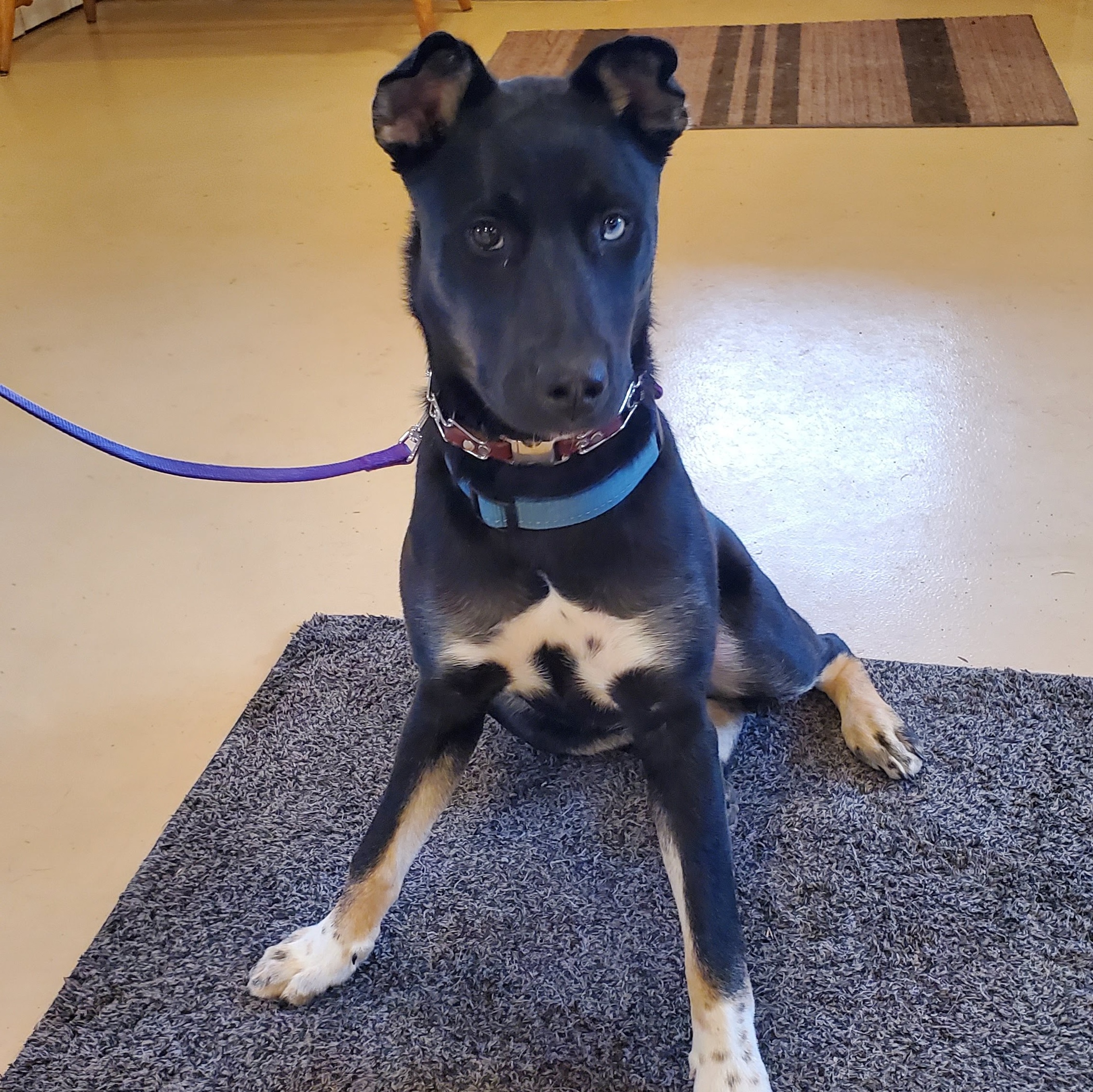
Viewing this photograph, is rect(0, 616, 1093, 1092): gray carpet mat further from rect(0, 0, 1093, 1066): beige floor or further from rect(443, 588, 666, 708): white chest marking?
rect(443, 588, 666, 708): white chest marking

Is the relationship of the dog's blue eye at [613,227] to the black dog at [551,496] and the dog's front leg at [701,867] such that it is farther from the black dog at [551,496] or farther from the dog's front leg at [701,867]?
the dog's front leg at [701,867]

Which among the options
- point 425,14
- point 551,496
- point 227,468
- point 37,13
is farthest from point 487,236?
point 37,13

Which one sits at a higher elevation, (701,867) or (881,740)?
(701,867)

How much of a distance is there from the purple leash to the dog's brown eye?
0.42m

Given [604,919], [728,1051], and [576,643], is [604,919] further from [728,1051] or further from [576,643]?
[576,643]

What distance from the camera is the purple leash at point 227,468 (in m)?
1.83

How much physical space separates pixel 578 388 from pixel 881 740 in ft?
3.26

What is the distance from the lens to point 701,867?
4.95 ft

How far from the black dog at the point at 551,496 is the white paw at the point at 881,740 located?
1.54 ft

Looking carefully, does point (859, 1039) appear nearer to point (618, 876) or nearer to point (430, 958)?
point (618, 876)

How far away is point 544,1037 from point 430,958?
219 mm

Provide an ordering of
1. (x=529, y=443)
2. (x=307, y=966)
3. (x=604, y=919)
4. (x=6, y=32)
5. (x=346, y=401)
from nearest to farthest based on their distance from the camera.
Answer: (x=529, y=443), (x=307, y=966), (x=604, y=919), (x=346, y=401), (x=6, y=32)

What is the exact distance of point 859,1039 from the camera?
5.07 feet

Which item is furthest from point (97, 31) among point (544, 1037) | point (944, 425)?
point (544, 1037)
